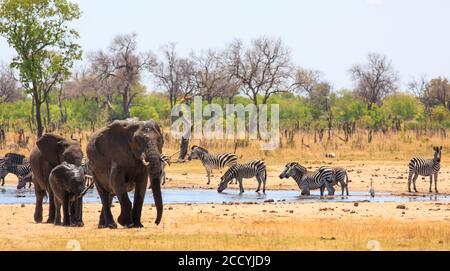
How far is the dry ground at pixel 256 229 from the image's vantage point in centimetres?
1712

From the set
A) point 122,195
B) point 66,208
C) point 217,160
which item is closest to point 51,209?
point 66,208

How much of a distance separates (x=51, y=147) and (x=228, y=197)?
10.6 meters

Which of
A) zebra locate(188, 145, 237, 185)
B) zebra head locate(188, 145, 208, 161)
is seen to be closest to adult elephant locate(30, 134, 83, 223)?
zebra locate(188, 145, 237, 185)

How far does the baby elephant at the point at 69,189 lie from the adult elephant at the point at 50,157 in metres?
0.85

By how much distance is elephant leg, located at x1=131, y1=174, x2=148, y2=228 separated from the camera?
766 inches

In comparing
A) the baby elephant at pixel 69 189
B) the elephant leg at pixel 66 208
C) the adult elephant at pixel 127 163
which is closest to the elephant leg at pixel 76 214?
the baby elephant at pixel 69 189

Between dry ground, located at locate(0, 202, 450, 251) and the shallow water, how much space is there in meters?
3.61

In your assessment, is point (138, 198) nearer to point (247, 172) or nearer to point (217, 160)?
point (247, 172)

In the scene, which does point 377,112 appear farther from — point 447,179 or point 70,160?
point 70,160

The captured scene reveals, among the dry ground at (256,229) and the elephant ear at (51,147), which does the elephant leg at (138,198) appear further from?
the elephant ear at (51,147)

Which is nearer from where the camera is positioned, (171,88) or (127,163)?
(127,163)

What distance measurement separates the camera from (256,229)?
19.9 meters

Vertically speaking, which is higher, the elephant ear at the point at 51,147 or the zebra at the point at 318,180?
the elephant ear at the point at 51,147

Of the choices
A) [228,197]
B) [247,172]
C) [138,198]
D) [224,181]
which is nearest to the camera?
[138,198]
